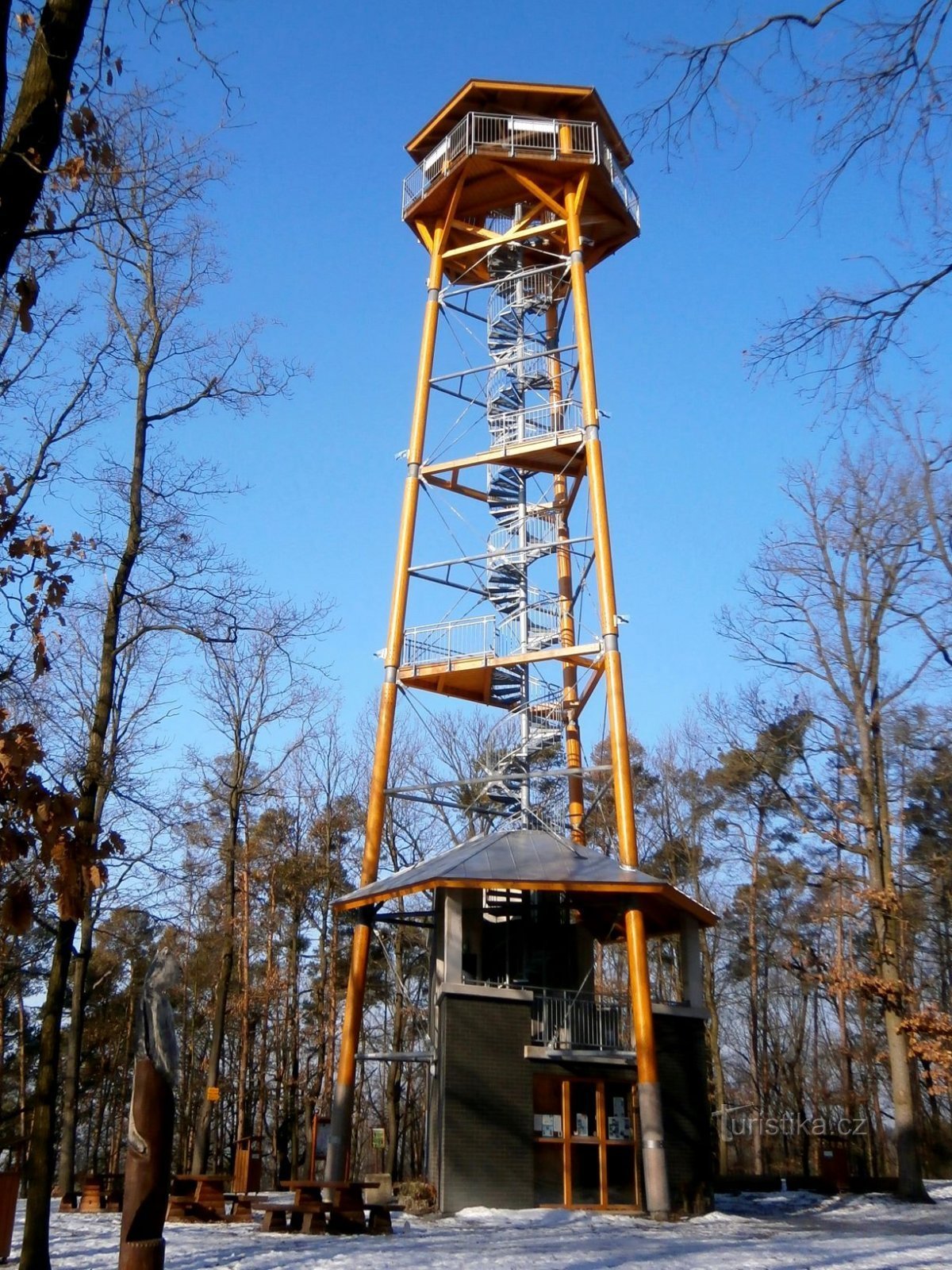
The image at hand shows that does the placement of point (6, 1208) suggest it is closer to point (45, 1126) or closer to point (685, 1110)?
point (45, 1126)

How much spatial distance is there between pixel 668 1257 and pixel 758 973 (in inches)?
1153

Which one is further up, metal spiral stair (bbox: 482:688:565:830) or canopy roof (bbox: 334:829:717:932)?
metal spiral stair (bbox: 482:688:565:830)

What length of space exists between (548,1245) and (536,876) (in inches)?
227

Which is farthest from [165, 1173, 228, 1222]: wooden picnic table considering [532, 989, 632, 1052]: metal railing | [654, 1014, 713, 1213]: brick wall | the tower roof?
the tower roof

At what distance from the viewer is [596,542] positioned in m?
20.0

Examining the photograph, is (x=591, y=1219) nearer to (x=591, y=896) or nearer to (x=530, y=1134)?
(x=530, y=1134)

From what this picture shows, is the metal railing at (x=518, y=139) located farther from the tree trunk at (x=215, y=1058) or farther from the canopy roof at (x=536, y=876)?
the tree trunk at (x=215, y=1058)

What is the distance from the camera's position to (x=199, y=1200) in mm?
14430

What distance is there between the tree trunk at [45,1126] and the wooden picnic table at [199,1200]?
16.3 ft

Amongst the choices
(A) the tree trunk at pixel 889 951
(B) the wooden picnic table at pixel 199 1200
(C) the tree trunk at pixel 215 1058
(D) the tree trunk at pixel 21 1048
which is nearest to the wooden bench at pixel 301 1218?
(B) the wooden picnic table at pixel 199 1200

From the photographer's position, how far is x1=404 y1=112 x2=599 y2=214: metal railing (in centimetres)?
2205

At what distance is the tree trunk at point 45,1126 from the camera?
848 cm

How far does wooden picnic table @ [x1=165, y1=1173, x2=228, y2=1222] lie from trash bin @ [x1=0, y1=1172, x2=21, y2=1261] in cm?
415

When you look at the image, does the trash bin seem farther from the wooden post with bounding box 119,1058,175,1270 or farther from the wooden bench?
the wooden post with bounding box 119,1058,175,1270
